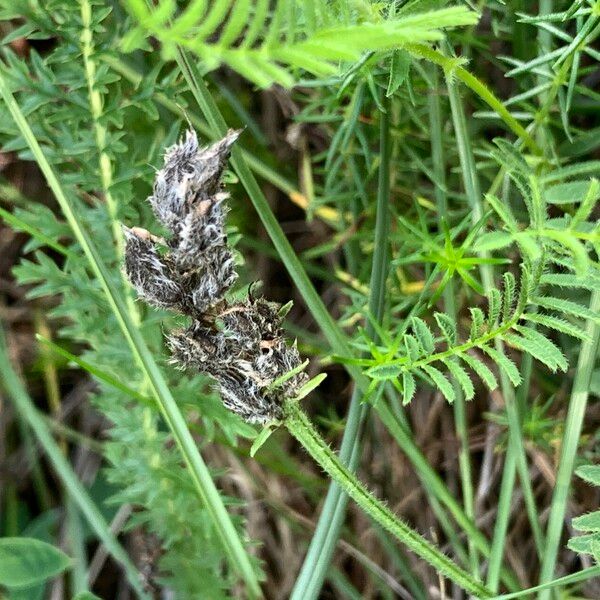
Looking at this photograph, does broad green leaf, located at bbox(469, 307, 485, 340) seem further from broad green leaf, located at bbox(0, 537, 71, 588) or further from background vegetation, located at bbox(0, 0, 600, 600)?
broad green leaf, located at bbox(0, 537, 71, 588)

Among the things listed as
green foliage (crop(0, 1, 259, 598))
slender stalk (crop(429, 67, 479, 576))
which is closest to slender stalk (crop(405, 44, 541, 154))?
slender stalk (crop(429, 67, 479, 576))

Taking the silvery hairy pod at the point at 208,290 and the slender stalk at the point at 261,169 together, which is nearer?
the silvery hairy pod at the point at 208,290

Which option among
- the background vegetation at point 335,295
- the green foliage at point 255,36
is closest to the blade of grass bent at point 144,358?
the background vegetation at point 335,295

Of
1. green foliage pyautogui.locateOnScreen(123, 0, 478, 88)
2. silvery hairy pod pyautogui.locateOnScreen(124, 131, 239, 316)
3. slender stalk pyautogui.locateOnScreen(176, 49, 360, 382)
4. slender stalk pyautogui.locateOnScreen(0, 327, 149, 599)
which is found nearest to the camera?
green foliage pyautogui.locateOnScreen(123, 0, 478, 88)

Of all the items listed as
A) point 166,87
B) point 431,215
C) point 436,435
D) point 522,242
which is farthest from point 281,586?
point 522,242

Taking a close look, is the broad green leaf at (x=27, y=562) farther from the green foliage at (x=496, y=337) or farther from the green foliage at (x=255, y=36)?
the green foliage at (x=255, y=36)

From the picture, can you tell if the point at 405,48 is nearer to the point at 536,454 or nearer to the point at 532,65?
the point at 532,65

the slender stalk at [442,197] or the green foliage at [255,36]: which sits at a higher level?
the green foliage at [255,36]

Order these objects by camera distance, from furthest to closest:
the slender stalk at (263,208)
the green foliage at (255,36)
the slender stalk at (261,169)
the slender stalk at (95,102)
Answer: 1. the slender stalk at (261,169)
2. the slender stalk at (95,102)
3. the slender stalk at (263,208)
4. the green foliage at (255,36)
